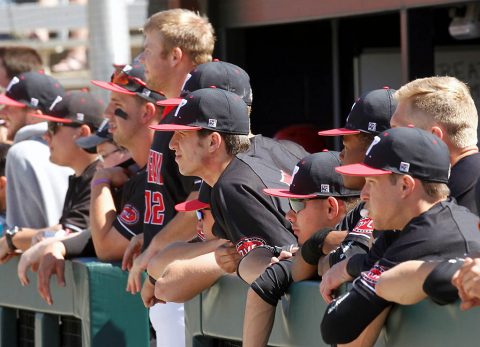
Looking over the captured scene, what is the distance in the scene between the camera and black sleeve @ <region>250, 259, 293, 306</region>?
4223 mm

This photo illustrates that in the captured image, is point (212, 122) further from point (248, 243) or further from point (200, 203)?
point (248, 243)

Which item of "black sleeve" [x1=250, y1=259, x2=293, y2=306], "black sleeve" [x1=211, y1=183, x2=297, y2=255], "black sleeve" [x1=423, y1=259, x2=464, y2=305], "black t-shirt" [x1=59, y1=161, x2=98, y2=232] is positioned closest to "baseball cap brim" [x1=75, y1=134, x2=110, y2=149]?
"black t-shirt" [x1=59, y1=161, x2=98, y2=232]

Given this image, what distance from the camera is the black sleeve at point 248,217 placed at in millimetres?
4602

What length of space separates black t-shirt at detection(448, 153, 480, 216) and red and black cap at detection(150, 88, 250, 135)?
1.09 metres

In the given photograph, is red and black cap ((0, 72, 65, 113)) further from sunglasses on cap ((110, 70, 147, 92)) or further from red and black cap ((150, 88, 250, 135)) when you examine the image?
red and black cap ((150, 88, 250, 135))

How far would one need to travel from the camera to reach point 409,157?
12.0 ft

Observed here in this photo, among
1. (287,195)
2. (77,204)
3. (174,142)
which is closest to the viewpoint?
(287,195)

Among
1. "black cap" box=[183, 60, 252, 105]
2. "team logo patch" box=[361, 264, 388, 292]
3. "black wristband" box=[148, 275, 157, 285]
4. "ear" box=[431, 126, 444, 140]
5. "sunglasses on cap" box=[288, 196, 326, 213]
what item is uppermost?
"black cap" box=[183, 60, 252, 105]

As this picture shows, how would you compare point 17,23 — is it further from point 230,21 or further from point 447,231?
point 447,231

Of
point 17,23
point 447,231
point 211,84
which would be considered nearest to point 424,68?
point 211,84

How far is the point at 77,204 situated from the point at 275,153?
1723mm

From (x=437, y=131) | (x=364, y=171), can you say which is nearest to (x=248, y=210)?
(x=437, y=131)

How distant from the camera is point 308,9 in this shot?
26.3ft

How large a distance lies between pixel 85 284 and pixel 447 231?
8.29 feet
